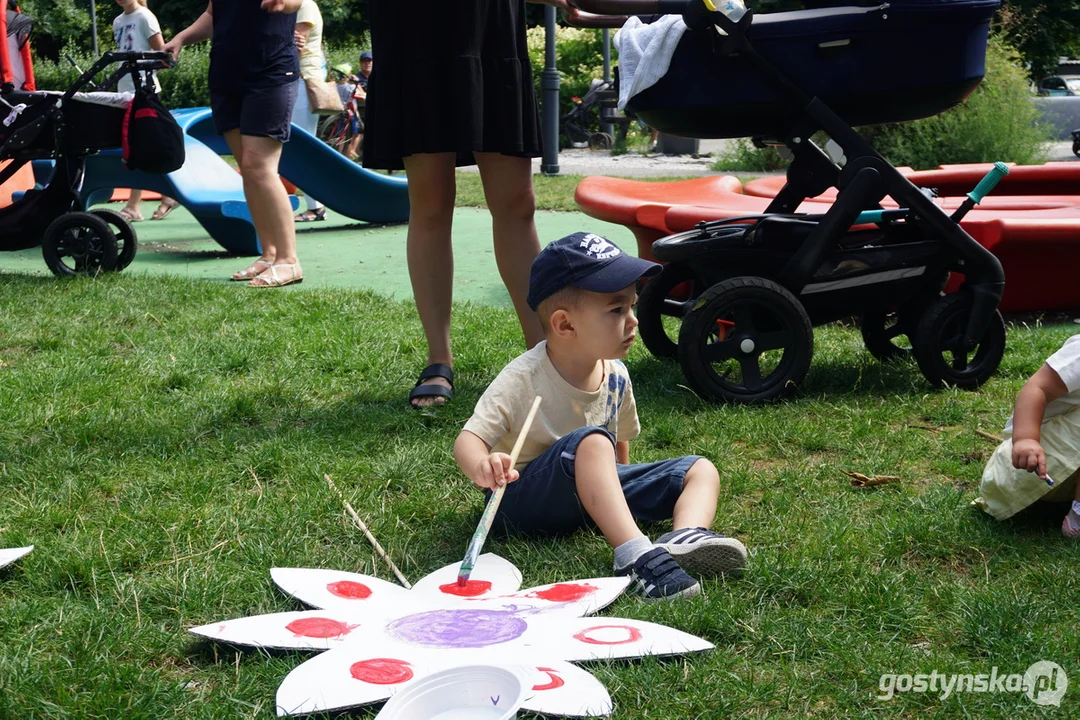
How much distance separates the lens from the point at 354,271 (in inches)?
263

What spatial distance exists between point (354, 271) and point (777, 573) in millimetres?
4731

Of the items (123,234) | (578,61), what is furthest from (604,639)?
(578,61)

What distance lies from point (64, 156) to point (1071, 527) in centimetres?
551

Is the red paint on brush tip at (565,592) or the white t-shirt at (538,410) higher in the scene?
the white t-shirt at (538,410)

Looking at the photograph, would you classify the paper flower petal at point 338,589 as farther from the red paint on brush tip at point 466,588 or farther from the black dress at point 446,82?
the black dress at point 446,82

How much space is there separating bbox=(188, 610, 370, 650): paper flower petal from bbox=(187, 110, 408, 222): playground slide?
21.1 feet

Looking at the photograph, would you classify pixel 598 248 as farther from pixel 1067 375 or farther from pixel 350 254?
pixel 350 254

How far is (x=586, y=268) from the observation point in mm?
2527

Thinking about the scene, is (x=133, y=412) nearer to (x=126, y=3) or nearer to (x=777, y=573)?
(x=777, y=573)

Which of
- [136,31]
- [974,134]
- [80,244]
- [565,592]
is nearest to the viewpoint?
[565,592]

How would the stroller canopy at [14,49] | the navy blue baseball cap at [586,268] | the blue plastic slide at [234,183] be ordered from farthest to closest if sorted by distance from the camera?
the blue plastic slide at [234,183] < the stroller canopy at [14,49] < the navy blue baseball cap at [586,268]

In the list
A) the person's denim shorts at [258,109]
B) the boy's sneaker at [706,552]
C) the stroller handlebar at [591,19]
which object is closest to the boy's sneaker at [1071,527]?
the boy's sneaker at [706,552]

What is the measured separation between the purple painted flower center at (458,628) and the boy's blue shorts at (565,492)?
0.42 m

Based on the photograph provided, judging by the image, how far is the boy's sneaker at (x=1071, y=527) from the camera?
8.24 ft
